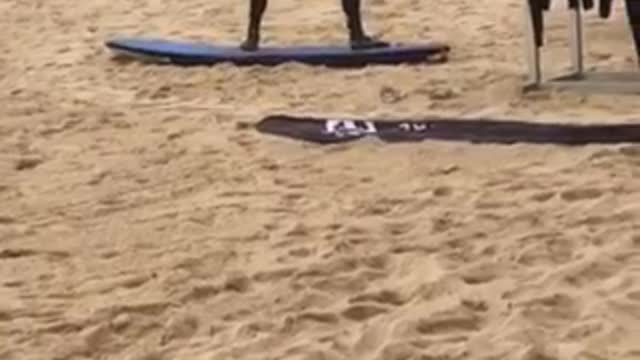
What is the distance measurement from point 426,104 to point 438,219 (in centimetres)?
151

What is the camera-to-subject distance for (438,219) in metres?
3.75

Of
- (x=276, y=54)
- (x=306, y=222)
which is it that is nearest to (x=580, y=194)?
(x=306, y=222)

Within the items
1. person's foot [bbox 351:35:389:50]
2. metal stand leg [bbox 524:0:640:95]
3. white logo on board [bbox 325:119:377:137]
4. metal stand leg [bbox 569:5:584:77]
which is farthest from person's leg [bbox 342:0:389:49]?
white logo on board [bbox 325:119:377:137]

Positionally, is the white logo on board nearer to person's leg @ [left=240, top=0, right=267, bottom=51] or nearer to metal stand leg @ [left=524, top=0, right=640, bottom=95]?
metal stand leg @ [left=524, top=0, right=640, bottom=95]

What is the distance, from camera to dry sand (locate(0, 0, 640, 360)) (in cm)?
298

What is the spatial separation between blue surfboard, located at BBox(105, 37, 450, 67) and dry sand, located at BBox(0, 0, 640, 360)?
82 mm

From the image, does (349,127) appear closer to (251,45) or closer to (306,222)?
(306,222)

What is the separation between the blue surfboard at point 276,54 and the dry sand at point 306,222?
82mm

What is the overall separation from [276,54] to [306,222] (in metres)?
2.42

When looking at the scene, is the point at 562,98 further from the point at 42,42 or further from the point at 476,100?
the point at 42,42

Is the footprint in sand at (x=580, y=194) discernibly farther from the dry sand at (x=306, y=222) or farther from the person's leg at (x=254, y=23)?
the person's leg at (x=254, y=23)

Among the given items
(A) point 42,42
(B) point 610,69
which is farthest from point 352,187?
(A) point 42,42

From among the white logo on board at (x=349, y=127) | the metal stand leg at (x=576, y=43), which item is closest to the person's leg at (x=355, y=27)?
the metal stand leg at (x=576, y=43)

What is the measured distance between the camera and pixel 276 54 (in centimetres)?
614
